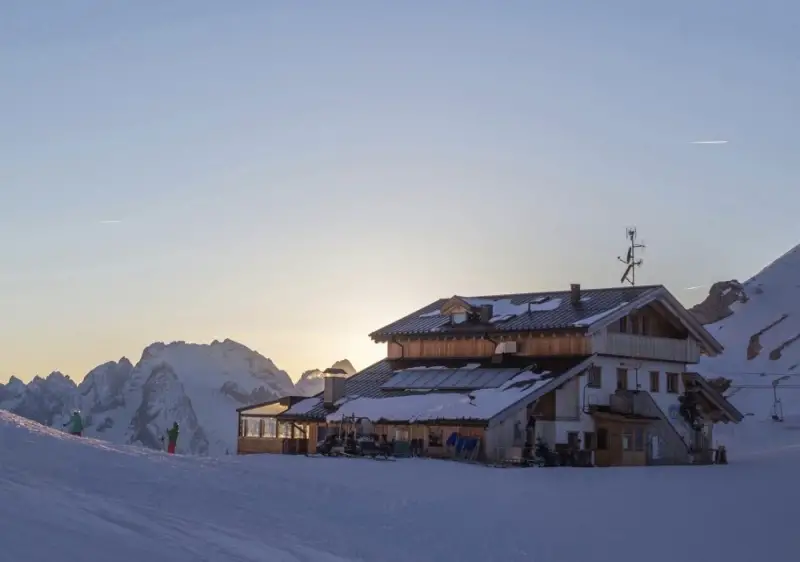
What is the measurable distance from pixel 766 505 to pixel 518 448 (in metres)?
11.1

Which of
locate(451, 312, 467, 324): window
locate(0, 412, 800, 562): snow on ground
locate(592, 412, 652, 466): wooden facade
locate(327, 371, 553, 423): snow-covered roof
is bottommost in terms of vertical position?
locate(0, 412, 800, 562): snow on ground

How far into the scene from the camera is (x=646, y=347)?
161ft

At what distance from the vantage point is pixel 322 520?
21.7 m

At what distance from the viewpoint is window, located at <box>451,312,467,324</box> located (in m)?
51.2

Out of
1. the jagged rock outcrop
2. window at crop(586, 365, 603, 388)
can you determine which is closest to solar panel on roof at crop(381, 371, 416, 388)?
window at crop(586, 365, 603, 388)

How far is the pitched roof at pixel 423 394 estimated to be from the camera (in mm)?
42250

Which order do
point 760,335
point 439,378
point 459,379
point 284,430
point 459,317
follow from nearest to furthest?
point 459,379, point 439,378, point 284,430, point 459,317, point 760,335

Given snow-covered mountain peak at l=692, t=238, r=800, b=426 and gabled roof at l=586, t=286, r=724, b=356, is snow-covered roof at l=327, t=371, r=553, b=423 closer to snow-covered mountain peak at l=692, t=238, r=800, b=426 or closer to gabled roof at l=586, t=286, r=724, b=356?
gabled roof at l=586, t=286, r=724, b=356

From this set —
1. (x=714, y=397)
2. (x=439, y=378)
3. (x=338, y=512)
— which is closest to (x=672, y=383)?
(x=714, y=397)

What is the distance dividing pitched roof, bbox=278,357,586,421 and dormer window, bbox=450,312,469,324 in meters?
2.10

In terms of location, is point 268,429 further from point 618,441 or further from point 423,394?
point 618,441

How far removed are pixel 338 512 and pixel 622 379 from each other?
27.3m

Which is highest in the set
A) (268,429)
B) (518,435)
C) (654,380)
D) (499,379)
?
(654,380)

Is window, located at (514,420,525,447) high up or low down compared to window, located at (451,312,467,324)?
down
